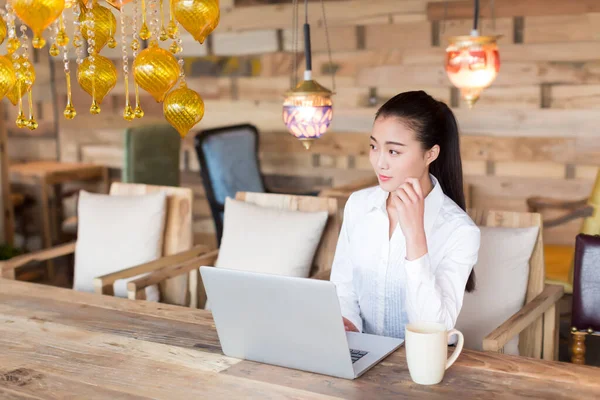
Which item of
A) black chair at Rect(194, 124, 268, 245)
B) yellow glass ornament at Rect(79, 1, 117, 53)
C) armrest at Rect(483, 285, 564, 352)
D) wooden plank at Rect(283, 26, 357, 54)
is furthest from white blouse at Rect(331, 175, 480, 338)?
wooden plank at Rect(283, 26, 357, 54)

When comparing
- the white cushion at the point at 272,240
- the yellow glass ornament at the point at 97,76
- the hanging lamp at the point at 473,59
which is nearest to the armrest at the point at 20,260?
the white cushion at the point at 272,240

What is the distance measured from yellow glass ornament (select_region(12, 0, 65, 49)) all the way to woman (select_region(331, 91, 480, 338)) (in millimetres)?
871

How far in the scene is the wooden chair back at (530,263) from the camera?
248 cm

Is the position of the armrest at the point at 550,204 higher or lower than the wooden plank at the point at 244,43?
lower

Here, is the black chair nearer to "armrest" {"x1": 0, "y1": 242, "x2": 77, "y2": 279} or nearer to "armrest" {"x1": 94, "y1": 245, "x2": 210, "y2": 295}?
"armrest" {"x1": 94, "y1": 245, "x2": 210, "y2": 295}

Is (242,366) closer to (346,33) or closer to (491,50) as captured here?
(491,50)

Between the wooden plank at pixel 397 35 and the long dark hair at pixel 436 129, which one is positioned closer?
the long dark hair at pixel 436 129

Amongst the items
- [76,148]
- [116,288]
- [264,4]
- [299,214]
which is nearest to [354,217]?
[299,214]

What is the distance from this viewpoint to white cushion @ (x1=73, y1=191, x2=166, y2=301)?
315cm

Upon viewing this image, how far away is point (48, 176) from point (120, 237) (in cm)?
221

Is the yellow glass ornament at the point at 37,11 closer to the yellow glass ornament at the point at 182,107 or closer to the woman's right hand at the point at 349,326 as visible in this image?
the yellow glass ornament at the point at 182,107

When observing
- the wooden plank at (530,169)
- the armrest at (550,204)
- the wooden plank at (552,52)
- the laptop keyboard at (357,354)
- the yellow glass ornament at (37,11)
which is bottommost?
the laptop keyboard at (357,354)

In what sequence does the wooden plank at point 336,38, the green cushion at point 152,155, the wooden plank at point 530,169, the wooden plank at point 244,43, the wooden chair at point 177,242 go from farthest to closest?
the wooden plank at point 244,43
the wooden plank at point 336,38
the green cushion at point 152,155
the wooden plank at point 530,169
the wooden chair at point 177,242

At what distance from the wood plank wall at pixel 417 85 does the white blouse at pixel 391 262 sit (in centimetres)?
212
